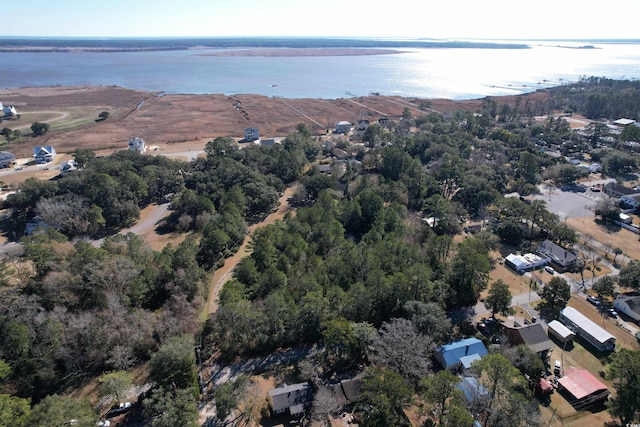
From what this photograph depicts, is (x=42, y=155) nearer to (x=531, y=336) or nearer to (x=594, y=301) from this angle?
(x=531, y=336)

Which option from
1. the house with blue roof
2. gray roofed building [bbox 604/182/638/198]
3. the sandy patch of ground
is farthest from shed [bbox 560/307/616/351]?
gray roofed building [bbox 604/182/638/198]

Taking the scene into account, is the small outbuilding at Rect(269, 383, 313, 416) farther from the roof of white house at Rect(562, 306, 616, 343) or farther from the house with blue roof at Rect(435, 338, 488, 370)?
the roof of white house at Rect(562, 306, 616, 343)

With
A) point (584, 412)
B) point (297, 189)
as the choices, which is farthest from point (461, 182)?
point (584, 412)

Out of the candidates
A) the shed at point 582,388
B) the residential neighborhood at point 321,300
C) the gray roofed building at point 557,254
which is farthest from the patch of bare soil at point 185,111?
the shed at point 582,388

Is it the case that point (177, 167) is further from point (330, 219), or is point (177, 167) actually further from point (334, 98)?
point (334, 98)

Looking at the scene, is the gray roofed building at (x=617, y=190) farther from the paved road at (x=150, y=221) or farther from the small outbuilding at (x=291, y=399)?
the paved road at (x=150, y=221)

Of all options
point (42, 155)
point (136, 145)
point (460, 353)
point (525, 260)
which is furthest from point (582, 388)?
point (42, 155)

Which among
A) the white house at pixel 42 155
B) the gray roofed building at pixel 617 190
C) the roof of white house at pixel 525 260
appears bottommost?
the roof of white house at pixel 525 260
